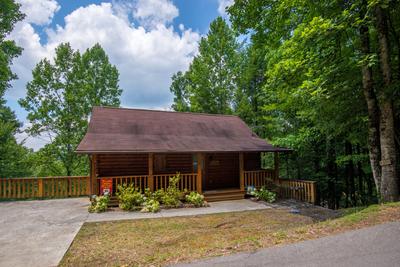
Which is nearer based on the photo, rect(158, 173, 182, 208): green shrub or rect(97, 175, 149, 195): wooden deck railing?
rect(158, 173, 182, 208): green shrub

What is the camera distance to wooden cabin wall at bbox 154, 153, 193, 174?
36.9ft

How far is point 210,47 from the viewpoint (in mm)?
21016

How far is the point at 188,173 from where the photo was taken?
11.6 m

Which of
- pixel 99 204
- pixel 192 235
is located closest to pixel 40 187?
pixel 99 204

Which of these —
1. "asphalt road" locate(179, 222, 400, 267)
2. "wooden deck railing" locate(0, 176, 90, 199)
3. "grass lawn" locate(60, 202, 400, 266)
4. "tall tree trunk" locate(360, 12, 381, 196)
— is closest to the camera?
"asphalt road" locate(179, 222, 400, 267)

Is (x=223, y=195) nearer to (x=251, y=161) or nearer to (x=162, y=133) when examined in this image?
(x=251, y=161)

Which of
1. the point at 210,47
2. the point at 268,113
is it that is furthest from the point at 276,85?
the point at 210,47

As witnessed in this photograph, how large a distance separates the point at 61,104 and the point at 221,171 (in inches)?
532

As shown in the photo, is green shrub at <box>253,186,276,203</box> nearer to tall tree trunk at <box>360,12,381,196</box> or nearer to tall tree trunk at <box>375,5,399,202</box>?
tall tree trunk at <box>360,12,381,196</box>

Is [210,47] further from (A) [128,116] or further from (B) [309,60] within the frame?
(B) [309,60]

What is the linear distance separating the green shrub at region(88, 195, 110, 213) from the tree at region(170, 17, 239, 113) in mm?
13750

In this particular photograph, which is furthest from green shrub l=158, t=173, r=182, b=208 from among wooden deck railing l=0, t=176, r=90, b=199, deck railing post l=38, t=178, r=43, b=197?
deck railing post l=38, t=178, r=43, b=197

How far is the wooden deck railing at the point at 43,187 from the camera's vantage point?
35.8ft

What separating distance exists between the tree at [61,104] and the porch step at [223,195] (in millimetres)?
11902
